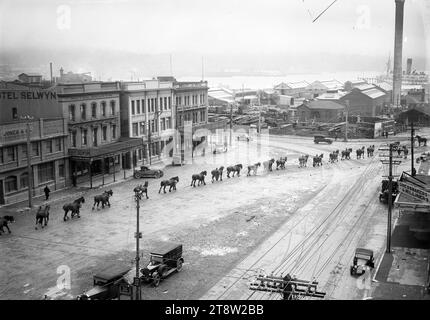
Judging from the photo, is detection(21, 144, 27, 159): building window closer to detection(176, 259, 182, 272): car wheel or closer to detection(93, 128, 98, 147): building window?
detection(93, 128, 98, 147): building window

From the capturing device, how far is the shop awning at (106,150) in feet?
129

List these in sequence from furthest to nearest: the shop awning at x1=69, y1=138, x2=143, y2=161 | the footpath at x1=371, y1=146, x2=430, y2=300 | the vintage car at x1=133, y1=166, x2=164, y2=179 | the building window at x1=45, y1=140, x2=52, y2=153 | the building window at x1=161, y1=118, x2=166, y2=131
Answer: the building window at x1=161, y1=118, x2=166, y2=131 → the vintage car at x1=133, y1=166, x2=164, y2=179 → the shop awning at x1=69, y1=138, x2=143, y2=161 → the building window at x1=45, y1=140, x2=52, y2=153 → the footpath at x1=371, y1=146, x2=430, y2=300

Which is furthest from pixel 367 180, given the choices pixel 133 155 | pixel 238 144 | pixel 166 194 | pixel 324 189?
pixel 238 144

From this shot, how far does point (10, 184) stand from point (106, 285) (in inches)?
769

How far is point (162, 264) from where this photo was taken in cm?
1994

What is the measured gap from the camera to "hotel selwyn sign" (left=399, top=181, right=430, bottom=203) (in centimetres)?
2336

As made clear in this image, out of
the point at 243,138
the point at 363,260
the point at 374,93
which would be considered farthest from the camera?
the point at 374,93

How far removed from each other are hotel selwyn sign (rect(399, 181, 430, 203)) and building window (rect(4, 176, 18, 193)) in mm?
24831

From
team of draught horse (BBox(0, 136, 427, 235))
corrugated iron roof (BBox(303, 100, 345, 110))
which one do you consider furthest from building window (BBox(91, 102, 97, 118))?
corrugated iron roof (BBox(303, 100, 345, 110))

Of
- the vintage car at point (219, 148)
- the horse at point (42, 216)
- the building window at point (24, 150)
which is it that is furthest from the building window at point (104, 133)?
the horse at point (42, 216)

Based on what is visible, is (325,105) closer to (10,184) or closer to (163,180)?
(163,180)

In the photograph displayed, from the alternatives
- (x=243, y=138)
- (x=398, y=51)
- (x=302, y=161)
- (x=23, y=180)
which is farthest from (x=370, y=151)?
(x=398, y=51)

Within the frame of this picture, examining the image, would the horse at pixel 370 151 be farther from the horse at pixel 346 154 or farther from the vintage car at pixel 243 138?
the vintage car at pixel 243 138
